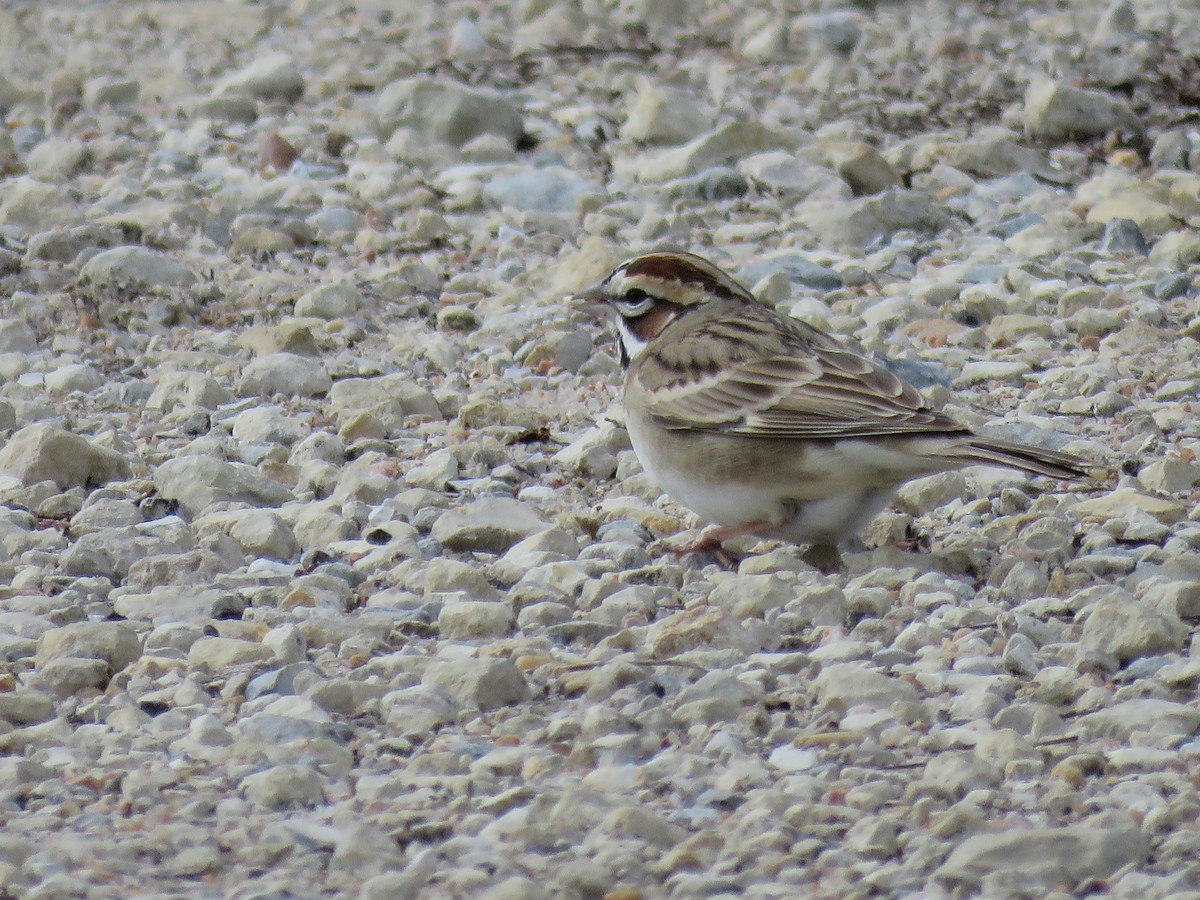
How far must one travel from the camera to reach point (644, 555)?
649cm

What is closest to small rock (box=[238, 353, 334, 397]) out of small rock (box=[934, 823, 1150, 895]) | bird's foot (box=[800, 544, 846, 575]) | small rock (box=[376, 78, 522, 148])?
bird's foot (box=[800, 544, 846, 575])

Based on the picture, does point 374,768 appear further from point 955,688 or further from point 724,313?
point 724,313

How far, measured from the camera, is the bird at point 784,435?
6.15 metres

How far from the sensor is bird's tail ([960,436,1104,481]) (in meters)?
5.76

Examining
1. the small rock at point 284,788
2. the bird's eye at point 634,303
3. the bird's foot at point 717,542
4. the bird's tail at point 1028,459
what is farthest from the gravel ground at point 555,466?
the bird's eye at point 634,303

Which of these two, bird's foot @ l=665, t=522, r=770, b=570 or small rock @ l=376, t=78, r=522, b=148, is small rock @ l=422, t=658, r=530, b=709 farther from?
small rock @ l=376, t=78, r=522, b=148

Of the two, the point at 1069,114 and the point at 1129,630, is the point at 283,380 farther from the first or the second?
the point at 1069,114

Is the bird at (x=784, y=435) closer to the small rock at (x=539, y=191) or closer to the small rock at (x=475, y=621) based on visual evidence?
the small rock at (x=475, y=621)

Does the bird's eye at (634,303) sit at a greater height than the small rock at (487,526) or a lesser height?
greater

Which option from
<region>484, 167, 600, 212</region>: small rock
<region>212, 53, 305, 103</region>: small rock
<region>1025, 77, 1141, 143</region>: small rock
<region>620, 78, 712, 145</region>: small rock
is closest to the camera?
<region>484, 167, 600, 212</region>: small rock

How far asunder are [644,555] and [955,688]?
5.17 ft

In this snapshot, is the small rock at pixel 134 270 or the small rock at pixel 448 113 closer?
the small rock at pixel 134 270

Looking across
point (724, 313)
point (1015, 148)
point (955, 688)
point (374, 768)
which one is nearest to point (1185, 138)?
point (1015, 148)

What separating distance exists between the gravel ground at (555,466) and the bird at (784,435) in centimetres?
25
